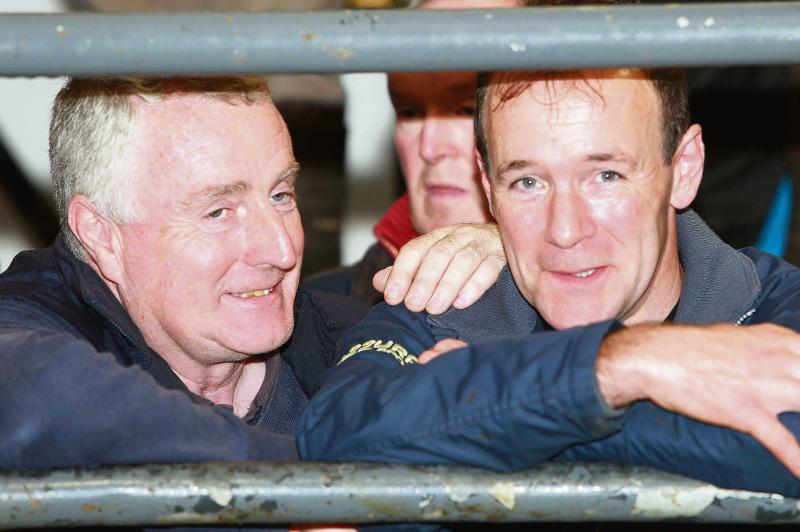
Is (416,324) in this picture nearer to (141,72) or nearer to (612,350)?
(612,350)

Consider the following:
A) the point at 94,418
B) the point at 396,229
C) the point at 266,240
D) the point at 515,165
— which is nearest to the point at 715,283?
the point at 515,165

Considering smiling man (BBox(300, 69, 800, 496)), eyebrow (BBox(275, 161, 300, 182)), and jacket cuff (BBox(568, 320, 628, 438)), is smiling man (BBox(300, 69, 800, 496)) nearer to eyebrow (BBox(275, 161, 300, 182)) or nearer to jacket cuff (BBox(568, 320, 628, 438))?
jacket cuff (BBox(568, 320, 628, 438))

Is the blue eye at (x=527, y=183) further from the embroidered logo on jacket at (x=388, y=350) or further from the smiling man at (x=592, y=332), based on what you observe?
the embroidered logo on jacket at (x=388, y=350)

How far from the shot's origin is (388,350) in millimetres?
2201

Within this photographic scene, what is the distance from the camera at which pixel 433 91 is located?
3420mm

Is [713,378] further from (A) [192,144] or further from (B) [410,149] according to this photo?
(B) [410,149]

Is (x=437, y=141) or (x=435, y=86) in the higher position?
(x=435, y=86)

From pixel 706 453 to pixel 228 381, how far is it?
1.21 meters

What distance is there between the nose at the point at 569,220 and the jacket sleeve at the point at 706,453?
1.82 ft

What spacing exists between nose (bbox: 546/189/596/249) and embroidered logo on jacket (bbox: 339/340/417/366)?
13.3 inches

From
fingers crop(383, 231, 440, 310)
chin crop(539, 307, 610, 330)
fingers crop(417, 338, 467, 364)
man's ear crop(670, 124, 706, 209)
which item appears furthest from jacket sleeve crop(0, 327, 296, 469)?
man's ear crop(670, 124, 706, 209)

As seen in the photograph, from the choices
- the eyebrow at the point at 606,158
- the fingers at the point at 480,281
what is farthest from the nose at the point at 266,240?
the eyebrow at the point at 606,158

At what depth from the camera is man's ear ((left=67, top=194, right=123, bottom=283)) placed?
2500mm

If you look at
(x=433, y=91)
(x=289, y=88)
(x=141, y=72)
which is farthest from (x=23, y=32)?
(x=289, y=88)
